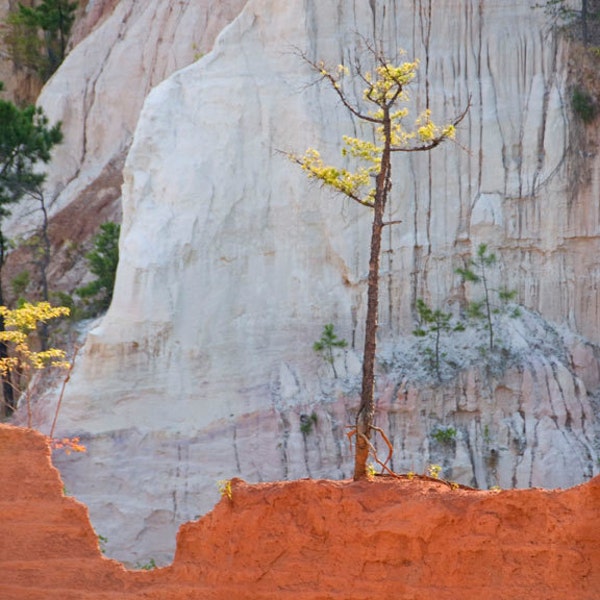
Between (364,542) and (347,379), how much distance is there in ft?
31.5

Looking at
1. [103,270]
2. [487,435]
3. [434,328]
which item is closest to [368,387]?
[487,435]

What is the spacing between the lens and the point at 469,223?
75.1ft

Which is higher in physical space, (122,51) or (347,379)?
(122,51)

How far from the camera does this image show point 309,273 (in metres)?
22.6

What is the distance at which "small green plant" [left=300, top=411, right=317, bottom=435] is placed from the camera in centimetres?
2141

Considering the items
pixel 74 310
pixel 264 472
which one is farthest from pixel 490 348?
pixel 74 310

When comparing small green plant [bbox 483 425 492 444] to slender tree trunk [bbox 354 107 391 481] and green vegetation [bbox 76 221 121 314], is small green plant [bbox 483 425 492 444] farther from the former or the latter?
slender tree trunk [bbox 354 107 391 481]

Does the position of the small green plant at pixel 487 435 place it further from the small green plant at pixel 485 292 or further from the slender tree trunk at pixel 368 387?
the slender tree trunk at pixel 368 387

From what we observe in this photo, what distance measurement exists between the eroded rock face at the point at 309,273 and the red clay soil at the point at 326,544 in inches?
302

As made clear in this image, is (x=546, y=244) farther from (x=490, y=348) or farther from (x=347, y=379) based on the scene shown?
(x=347, y=379)

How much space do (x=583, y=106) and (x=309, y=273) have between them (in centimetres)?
506

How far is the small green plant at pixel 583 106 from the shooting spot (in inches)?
923

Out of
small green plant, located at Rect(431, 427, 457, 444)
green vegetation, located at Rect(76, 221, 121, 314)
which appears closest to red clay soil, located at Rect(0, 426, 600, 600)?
small green plant, located at Rect(431, 427, 457, 444)

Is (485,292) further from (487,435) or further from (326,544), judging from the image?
(326,544)
